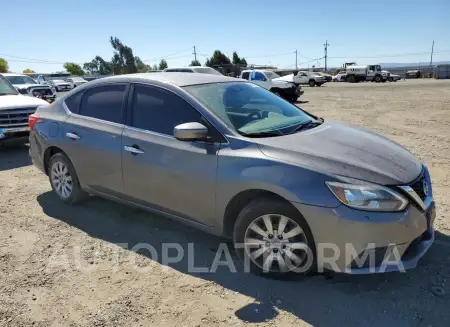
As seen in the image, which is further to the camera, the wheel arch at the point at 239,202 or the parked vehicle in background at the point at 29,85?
the parked vehicle in background at the point at 29,85

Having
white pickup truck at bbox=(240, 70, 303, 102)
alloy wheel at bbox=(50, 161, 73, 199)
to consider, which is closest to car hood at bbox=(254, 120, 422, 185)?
alloy wheel at bbox=(50, 161, 73, 199)

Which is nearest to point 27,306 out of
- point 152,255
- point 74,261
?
point 74,261

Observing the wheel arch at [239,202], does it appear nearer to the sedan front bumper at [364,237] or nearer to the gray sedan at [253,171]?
the gray sedan at [253,171]

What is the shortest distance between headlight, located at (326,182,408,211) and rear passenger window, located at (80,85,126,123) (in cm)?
244

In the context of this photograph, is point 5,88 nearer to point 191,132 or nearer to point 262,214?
point 191,132

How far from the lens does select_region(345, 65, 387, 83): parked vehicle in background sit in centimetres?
4350

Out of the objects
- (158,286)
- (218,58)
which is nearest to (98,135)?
(158,286)

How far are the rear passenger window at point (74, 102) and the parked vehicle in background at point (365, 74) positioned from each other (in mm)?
44254

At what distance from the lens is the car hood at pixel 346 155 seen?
9.16 ft

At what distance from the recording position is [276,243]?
119 inches

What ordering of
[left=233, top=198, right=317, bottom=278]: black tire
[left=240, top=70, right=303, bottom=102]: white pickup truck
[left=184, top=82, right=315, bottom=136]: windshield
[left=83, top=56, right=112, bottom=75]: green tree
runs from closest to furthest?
[left=233, top=198, right=317, bottom=278]: black tire < [left=184, top=82, right=315, bottom=136]: windshield < [left=240, top=70, right=303, bottom=102]: white pickup truck < [left=83, top=56, right=112, bottom=75]: green tree

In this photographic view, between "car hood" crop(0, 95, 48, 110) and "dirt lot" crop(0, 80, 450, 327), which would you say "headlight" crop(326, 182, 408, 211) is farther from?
"car hood" crop(0, 95, 48, 110)

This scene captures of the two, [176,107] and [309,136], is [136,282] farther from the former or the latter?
[309,136]

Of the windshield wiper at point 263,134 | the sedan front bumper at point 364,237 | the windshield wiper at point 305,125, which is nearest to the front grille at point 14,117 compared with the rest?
the windshield wiper at point 263,134
